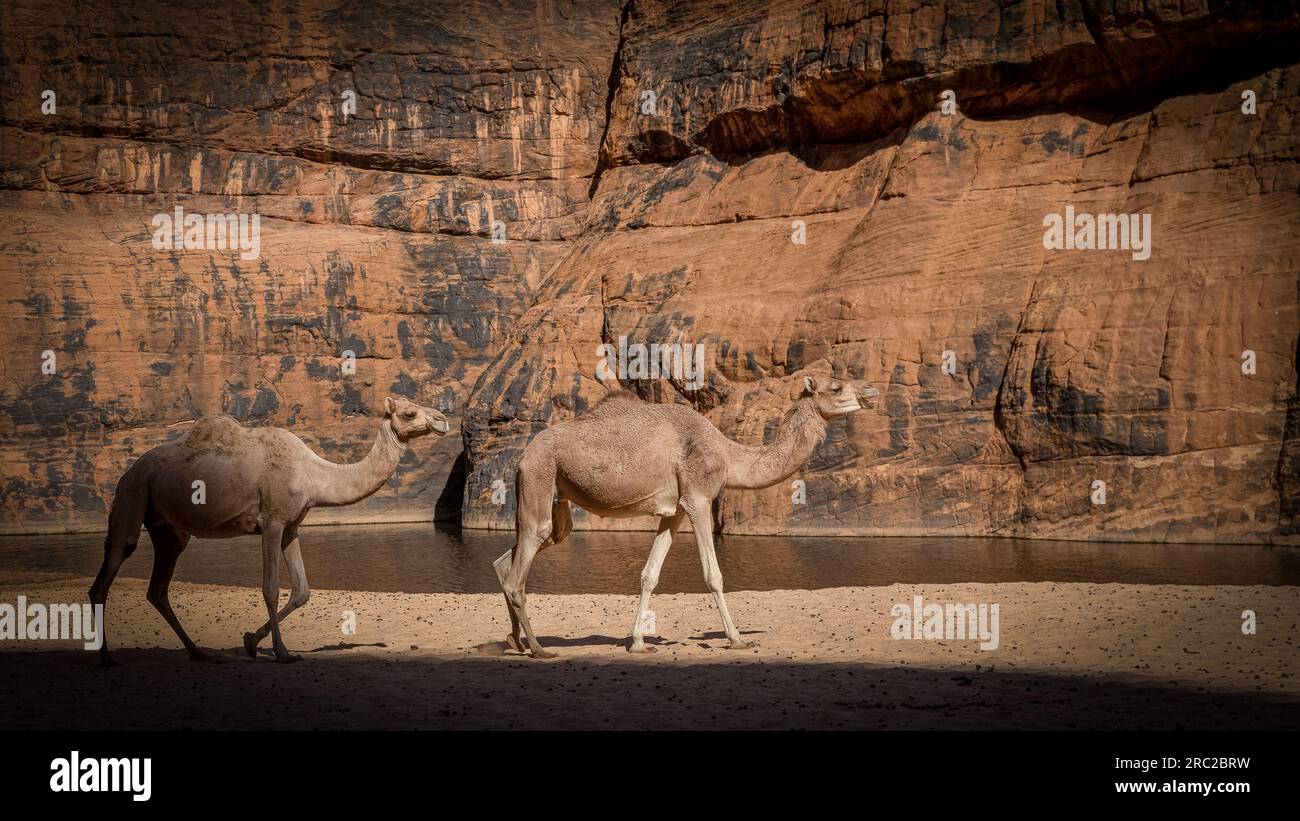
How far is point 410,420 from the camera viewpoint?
12914mm

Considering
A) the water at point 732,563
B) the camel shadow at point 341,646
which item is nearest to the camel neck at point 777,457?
the camel shadow at point 341,646

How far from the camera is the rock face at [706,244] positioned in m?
30.7

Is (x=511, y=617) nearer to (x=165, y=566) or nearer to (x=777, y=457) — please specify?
(x=777, y=457)

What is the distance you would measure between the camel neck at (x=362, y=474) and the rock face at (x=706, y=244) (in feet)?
69.0

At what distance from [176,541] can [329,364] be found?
3549 cm

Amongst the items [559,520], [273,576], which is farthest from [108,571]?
[559,520]

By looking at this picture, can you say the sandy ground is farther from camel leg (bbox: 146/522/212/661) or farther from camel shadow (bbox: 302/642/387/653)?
camel leg (bbox: 146/522/212/661)

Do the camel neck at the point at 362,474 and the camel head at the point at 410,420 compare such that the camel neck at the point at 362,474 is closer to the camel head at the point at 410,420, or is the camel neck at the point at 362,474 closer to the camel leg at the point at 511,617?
the camel head at the point at 410,420

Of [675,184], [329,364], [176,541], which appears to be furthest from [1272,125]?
[329,364]

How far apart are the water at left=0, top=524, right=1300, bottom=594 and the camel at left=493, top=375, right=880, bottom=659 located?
729 centimetres

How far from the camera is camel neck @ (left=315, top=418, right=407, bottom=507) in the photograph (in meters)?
12.8

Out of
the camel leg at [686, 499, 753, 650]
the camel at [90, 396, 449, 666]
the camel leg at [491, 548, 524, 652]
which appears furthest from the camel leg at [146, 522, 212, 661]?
the camel leg at [686, 499, 753, 650]

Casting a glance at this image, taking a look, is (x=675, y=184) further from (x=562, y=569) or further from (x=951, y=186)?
(x=562, y=569)

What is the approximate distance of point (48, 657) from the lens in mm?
12734
